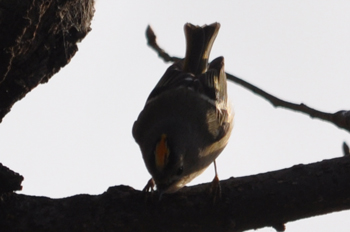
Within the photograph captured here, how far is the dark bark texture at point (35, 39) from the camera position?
3332 millimetres

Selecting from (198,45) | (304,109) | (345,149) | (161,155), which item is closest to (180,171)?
(161,155)

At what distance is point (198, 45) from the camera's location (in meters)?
6.27

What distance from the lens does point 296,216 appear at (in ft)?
9.84

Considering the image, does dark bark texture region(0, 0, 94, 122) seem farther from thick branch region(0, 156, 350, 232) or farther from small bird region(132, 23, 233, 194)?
small bird region(132, 23, 233, 194)

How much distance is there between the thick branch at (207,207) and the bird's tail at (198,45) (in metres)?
3.16

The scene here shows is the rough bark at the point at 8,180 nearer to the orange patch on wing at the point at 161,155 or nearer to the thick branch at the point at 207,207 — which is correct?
the thick branch at the point at 207,207

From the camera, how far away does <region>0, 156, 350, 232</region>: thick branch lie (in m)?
2.93

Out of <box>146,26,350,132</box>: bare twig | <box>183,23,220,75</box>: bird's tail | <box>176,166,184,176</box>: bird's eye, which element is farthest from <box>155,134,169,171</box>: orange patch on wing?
<box>183,23,220,75</box>: bird's tail

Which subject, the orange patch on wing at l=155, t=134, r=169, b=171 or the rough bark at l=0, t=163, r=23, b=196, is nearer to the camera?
the rough bark at l=0, t=163, r=23, b=196

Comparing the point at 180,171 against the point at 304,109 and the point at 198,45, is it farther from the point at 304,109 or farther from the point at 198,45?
the point at 198,45

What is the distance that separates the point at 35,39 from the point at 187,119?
1752 mm

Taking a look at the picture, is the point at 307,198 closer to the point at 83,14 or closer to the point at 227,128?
the point at 83,14


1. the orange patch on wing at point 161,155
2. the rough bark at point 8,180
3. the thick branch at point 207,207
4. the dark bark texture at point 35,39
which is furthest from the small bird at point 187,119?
the dark bark texture at point 35,39

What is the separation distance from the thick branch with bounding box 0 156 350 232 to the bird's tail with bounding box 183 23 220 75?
3158mm
